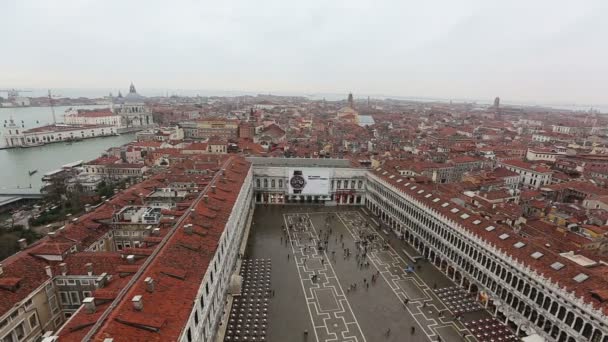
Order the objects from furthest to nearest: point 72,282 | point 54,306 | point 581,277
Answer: point 581,277, point 72,282, point 54,306

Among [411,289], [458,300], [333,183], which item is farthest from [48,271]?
[333,183]

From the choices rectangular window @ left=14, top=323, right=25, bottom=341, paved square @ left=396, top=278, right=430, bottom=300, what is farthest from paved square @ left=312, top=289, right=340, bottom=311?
rectangular window @ left=14, top=323, right=25, bottom=341

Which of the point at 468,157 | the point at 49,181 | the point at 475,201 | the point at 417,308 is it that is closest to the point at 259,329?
the point at 417,308

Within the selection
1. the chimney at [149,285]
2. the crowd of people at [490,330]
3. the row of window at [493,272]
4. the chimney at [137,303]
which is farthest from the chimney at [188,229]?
the row of window at [493,272]

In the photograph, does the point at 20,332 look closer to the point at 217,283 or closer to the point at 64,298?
the point at 64,298

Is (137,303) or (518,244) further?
(518,244)

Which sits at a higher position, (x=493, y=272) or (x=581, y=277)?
(x=581, y=277)
